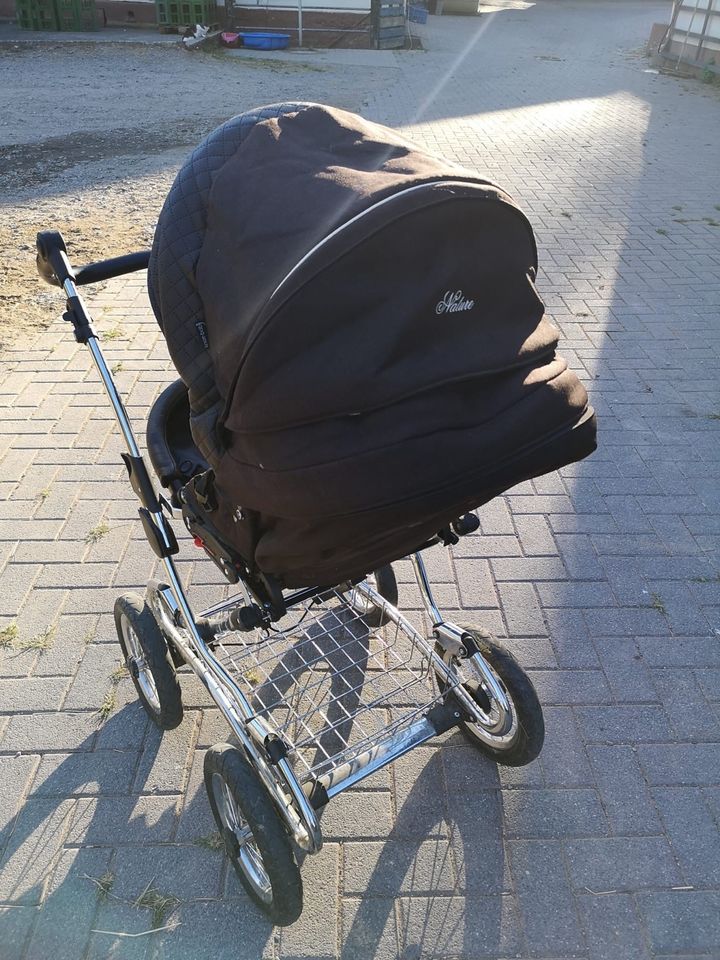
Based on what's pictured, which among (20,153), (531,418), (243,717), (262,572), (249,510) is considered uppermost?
(531,418)

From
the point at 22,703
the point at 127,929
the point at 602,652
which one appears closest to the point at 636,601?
the point at 602,652

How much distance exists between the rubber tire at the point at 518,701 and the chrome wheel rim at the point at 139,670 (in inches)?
42.0

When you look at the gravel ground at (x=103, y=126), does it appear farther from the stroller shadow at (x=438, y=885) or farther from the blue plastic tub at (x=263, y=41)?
the stroller shadow at (x=438, y=885)

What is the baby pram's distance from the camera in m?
1.46

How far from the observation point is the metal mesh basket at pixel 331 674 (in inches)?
96.0

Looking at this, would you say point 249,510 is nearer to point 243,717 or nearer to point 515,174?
point 243,717

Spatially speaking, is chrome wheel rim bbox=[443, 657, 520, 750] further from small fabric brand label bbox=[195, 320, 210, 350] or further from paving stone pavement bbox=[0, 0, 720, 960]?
small fabric brand label bbox=[195, 320, 210, 350]

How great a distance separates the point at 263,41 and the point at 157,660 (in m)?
17.4

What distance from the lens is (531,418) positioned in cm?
153

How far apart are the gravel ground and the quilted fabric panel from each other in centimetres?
376

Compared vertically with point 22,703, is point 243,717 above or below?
above

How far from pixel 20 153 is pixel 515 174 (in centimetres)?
597

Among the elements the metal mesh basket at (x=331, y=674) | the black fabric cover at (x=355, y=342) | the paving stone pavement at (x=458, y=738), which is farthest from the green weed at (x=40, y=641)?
the black fabric cover at (x=355, y=342)

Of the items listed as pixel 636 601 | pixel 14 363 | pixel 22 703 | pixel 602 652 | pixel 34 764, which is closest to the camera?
pixel 34 764
